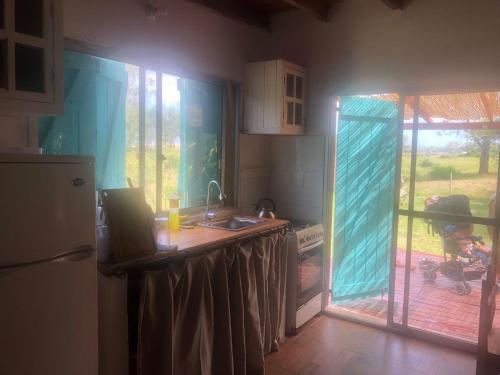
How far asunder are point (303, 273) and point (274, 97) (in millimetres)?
1530

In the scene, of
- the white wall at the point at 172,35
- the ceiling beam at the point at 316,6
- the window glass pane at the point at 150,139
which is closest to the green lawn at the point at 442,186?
the ceiling beam at the point at 316,6

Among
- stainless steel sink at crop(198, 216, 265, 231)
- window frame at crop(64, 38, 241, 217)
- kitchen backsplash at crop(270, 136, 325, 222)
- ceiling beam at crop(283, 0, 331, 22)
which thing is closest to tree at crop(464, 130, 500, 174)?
kitchen backsplash at crop(270, 136, 325, 222)

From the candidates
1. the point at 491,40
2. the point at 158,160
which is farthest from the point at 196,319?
the point at 491,40

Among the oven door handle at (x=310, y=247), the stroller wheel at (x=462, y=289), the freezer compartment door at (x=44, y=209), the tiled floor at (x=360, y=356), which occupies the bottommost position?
the tiled floor at (x=360, y=356)

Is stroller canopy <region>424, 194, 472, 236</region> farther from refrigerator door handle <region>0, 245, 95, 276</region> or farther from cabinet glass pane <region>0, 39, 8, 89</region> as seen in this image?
cabinet glass pane <region>0, 39, 8, 89</region>

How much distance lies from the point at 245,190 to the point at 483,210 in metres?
1.98

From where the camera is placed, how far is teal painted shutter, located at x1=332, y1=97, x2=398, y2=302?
3.57 meters

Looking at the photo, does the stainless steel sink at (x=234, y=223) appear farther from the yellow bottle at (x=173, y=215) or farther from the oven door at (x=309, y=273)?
the oven door at (x=309, y=273)

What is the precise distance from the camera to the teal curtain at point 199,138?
311 centimetres

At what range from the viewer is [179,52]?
113 inches

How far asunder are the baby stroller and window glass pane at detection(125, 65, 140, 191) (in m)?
2.36

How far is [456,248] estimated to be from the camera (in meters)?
3.22

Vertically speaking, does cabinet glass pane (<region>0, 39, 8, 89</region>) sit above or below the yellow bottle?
above

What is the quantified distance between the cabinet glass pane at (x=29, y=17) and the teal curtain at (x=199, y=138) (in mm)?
1515
